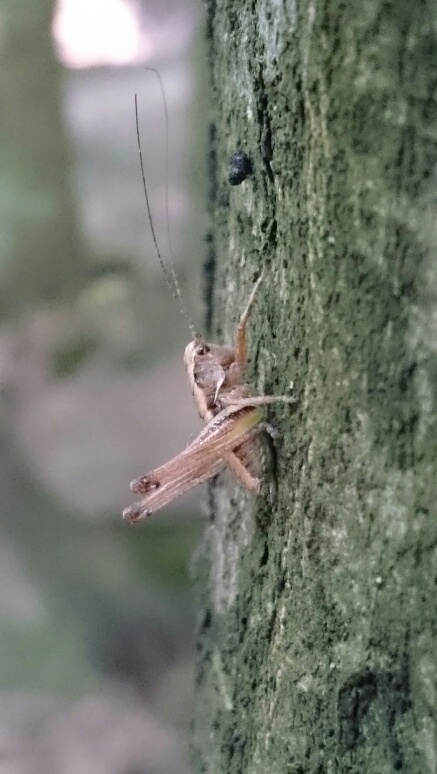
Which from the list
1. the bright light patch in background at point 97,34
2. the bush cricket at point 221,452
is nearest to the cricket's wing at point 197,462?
the bush cricket at point 221,452

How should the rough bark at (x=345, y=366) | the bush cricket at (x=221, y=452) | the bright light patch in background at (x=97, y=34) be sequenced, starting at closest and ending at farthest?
the rough bark at (x=345, y=366), the bush cricket at (x=221, y=452), the bright light patch in background at (x=97, y=34)

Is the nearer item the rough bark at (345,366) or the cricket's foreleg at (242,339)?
the rough bark at (345,366)

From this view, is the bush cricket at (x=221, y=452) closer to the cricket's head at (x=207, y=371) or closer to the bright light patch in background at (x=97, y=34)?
the cricket's head at (x=207, y=371)

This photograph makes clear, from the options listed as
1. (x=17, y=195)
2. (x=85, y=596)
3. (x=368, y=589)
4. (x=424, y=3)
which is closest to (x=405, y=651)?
(x=368, y=589)

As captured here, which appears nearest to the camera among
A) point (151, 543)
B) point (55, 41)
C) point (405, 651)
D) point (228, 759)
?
point (405, 651)

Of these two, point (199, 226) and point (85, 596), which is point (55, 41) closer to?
point (199, 226)

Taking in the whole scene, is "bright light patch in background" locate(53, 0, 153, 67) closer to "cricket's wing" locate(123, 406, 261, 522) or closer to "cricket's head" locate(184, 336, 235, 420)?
"cricket's head" locate(184, 336, 235, 420)
